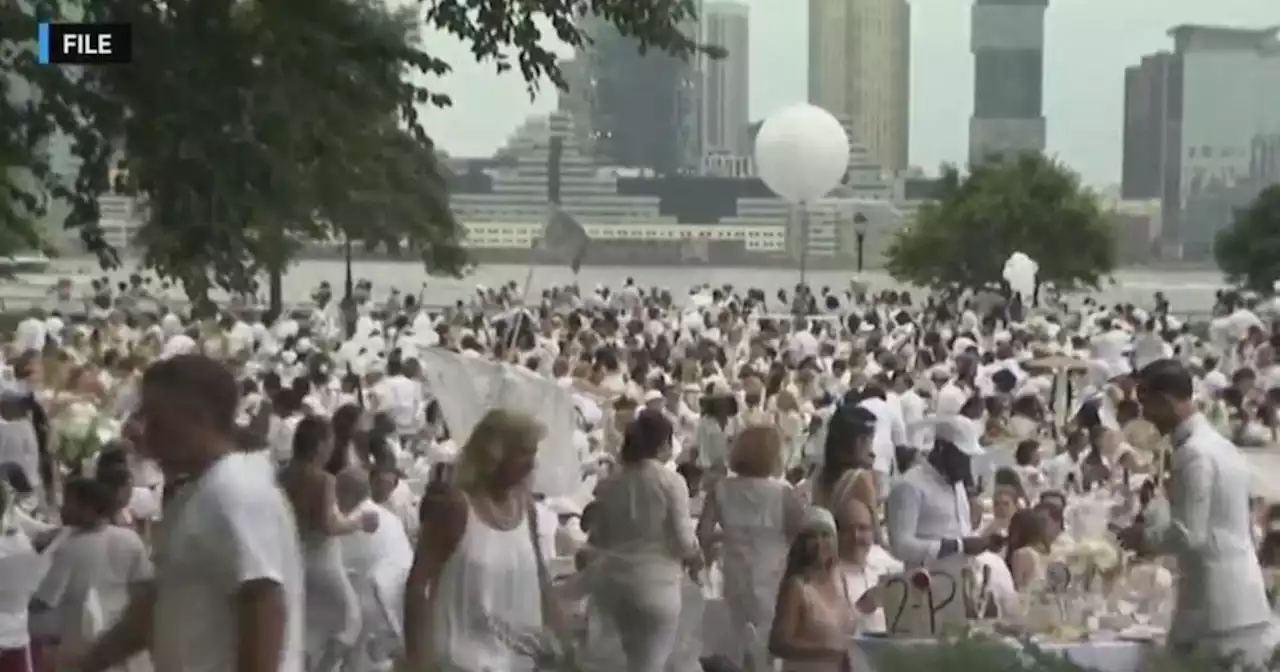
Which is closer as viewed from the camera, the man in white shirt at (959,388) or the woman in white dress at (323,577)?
the woman in white dress at (323,577)

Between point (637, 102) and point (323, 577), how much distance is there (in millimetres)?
17883

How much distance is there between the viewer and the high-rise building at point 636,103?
11.0 meters

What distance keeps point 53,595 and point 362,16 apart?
3198 mm

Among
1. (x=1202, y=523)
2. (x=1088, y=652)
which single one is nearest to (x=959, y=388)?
(x=1088, y=652)

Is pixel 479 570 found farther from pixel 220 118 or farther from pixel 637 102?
pixel 637 102

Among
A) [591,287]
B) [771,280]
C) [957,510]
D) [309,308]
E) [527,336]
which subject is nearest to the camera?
[957,510]

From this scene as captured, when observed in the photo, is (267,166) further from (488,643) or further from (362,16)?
(488,643)

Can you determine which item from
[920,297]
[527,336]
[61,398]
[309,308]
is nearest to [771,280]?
[920,297]

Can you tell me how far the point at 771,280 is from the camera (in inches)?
1816

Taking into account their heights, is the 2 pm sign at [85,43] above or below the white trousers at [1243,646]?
above

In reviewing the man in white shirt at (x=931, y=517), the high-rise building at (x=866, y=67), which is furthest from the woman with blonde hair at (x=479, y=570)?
the high-rise building at (x=866, y=67)

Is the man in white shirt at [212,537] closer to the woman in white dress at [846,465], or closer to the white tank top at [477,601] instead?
the white tank top at [477,601]

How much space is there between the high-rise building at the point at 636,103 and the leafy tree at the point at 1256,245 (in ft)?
32.8

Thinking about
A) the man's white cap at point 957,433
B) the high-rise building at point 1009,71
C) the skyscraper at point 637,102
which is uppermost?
the high-rise building at point 1009,71
